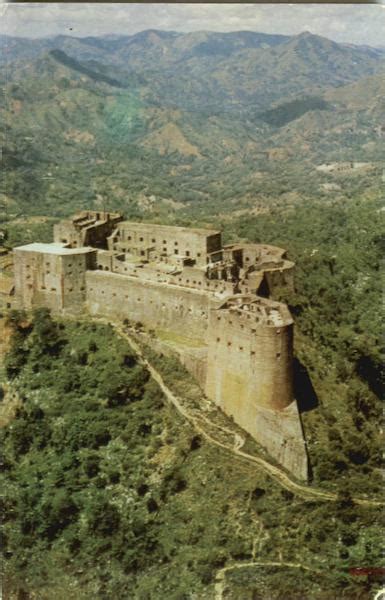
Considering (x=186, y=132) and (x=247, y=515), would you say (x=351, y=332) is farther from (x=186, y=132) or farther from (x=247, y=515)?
(x=186, y=132)

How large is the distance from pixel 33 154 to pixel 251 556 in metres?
102

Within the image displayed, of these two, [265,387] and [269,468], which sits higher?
[265,387]

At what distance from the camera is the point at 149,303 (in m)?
37.9

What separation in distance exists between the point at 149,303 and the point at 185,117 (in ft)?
397

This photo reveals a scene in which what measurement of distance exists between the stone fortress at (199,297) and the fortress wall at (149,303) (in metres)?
0.05

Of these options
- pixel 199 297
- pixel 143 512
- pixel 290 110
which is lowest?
pixel 143 512

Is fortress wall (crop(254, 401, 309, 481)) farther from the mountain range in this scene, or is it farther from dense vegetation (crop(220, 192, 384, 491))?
the mountain range

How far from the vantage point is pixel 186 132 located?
148 m

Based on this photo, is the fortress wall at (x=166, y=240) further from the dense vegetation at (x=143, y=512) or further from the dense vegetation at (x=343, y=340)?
the dense vegetation at (x=143, y=512)

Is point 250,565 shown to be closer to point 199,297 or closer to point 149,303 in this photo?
point 199,297

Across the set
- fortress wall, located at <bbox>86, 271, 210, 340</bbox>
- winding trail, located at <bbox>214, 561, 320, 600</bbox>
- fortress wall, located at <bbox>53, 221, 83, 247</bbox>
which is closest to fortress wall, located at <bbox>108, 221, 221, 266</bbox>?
fortress wall, located at <bbox>53, 221, 83, 247</bbox>

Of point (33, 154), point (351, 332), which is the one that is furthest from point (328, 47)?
point (351, 332)

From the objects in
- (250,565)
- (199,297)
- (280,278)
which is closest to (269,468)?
(250,565)

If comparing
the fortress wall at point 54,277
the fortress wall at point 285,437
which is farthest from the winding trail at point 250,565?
the fortress wall at point 54,277
